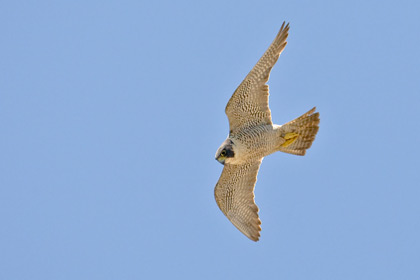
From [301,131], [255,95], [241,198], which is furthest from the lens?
[241,198]

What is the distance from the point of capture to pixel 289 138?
13.3 meters

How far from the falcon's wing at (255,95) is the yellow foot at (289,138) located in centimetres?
44

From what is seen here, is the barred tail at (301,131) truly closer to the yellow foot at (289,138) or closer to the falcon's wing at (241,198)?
the yellow foot at (289,138)

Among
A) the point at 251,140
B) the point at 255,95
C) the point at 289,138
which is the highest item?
the point at 255,95

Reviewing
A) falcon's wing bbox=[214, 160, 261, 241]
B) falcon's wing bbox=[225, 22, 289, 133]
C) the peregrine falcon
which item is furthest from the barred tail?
falcon's wing bbox=[214, 160, 261, 241]

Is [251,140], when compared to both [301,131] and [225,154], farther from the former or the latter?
[301,131]

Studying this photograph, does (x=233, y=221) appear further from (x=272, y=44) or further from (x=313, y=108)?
(x=272, y=44)

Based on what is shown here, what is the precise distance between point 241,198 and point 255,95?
2.28m

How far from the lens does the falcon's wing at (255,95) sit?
12.6 meters

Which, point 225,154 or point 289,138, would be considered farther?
point 289,138

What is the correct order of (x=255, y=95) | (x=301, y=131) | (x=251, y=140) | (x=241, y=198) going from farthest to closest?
1. (x=241, y=198)
2. (x=301, y=131)
3. (x=251, y=140)
4. (x=255, y=95)

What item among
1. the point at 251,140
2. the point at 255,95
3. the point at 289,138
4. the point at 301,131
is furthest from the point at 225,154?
the point at 301,131

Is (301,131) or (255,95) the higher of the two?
(255,95)

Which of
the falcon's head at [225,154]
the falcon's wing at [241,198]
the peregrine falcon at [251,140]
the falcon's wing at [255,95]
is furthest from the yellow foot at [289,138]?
the falcon's head at [225,154]
